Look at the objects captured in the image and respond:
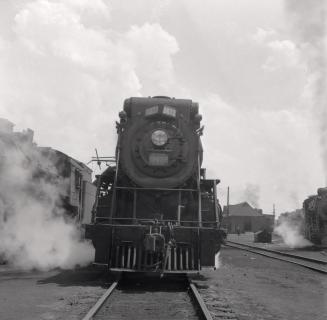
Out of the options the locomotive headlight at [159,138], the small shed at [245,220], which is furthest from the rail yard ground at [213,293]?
the small shed at [245,220]

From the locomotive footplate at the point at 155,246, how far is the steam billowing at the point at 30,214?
10.2 feet

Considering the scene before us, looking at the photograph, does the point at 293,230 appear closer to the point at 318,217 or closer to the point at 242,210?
the point at 318,217

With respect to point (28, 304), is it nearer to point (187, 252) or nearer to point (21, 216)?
point (187, 252)

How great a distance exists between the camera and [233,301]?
22.9 ft

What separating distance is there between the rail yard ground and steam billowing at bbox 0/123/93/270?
34.3 inches

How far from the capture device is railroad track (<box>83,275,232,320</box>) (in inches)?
225

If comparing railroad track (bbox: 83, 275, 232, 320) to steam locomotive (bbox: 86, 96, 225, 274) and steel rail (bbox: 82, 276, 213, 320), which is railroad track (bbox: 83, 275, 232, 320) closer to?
steel rail (bbox: 82, 276, 213, 320)

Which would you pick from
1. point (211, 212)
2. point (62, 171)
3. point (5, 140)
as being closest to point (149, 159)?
point (211, 212)

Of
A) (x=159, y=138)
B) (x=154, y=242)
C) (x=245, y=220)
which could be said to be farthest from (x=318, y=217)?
(x=245, y=220)

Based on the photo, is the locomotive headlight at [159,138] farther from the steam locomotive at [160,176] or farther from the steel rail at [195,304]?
the steel rail at [195,304]

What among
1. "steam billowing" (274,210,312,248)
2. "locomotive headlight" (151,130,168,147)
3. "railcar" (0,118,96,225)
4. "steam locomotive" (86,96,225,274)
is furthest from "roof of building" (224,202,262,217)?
"locomotive headlight" (151,130,168,147)

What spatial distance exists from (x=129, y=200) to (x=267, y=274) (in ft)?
13.2

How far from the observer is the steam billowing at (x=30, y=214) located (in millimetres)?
11078

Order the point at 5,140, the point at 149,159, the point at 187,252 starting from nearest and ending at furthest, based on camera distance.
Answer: the point at 187,252 < the point at 149,159 < the point at 5,140
